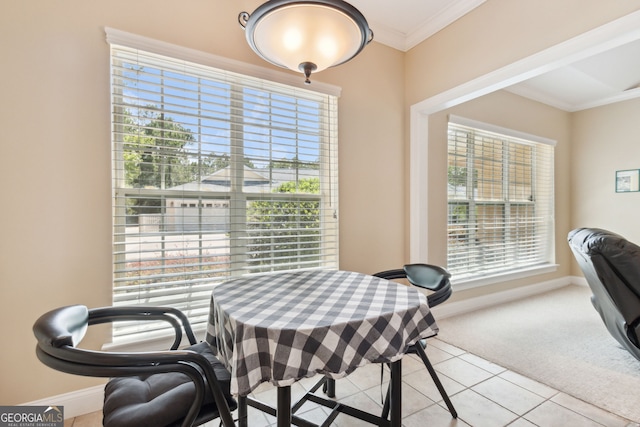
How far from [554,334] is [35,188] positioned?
4.27 metres

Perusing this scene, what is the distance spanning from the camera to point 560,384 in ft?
6.60

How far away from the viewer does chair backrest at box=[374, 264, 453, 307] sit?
158 cm

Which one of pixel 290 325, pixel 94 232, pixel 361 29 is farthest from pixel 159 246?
pixel 361 29

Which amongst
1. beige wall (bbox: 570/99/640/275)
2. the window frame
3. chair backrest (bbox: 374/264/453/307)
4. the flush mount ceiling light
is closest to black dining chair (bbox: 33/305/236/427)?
the window frame

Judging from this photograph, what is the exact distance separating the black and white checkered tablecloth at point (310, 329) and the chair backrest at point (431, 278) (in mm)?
269

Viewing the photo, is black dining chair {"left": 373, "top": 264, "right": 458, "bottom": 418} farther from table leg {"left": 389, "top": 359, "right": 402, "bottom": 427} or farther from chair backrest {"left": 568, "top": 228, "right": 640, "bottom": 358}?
chair backrest {"left": 568, "top": 228, "right": 640, "bottom": 358}

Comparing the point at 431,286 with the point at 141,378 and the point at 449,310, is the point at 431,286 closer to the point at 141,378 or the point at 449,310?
the point at 141,378

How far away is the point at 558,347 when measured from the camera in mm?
2568

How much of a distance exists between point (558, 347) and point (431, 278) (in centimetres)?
175

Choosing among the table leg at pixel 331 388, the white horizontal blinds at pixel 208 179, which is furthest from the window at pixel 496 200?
the table leg at pixel 331 388

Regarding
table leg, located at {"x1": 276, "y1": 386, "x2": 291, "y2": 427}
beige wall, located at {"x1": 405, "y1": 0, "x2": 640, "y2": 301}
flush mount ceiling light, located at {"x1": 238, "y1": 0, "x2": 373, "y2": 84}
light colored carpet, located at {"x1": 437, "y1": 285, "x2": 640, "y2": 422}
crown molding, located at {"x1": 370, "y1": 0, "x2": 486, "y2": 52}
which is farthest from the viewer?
crown molding, located at {"x1": 370, "y1": 0, "x2": 486, "y2": 52}

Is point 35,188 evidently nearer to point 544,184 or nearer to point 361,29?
point 361,29

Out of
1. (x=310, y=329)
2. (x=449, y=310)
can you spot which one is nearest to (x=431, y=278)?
(x=310, y=329)

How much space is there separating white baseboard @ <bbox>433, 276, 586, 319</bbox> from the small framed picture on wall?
1503mm
